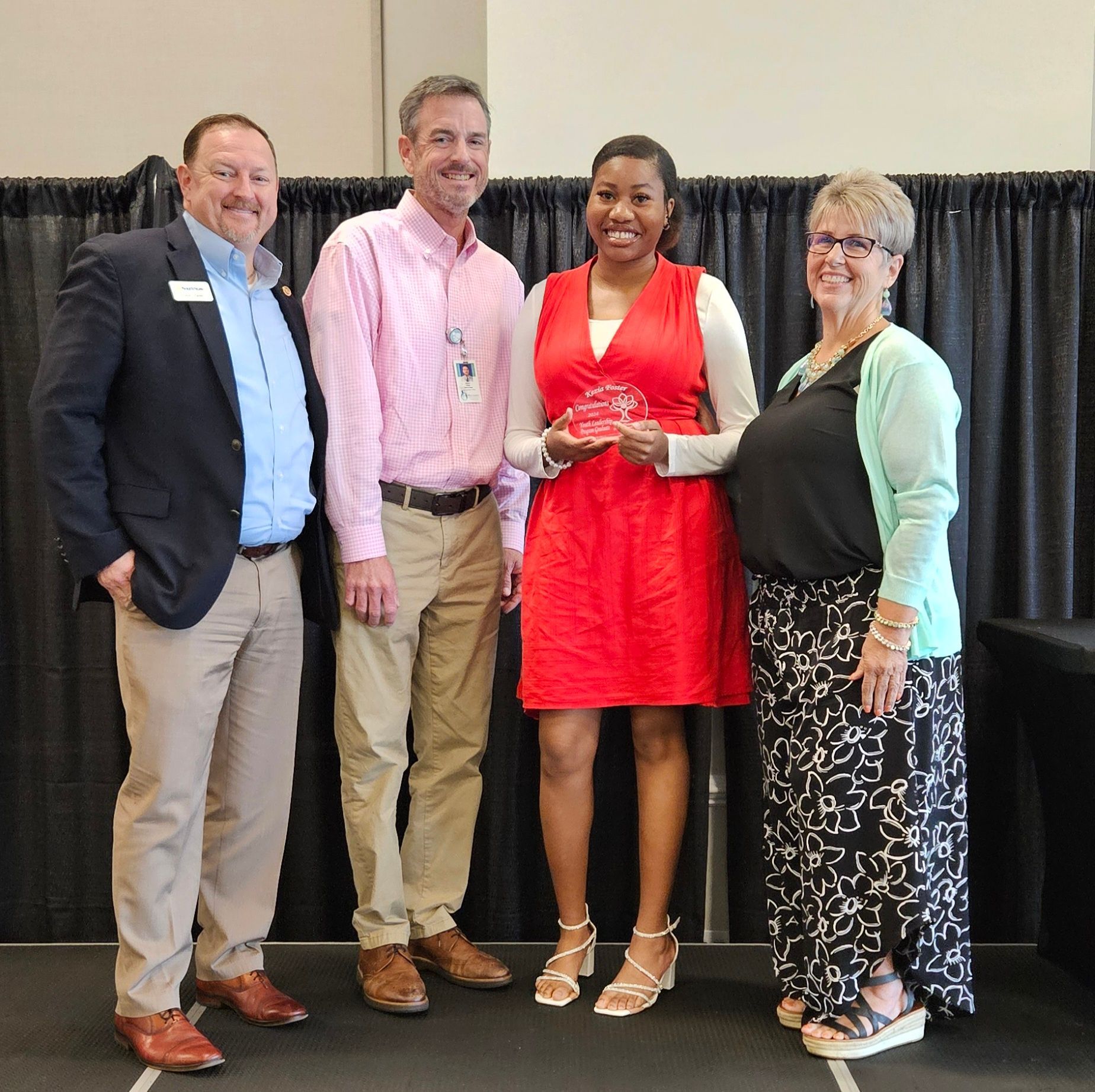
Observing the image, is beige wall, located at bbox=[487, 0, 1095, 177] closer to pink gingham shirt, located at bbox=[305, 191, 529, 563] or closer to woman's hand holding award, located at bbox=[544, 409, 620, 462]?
pink gingham shirt, located at bbox=[305, 191, 529, 563]

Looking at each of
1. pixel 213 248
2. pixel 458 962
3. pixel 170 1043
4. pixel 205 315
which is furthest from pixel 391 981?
pixel 213 248

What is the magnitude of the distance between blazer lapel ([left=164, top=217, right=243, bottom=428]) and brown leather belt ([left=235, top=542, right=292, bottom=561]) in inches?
10.0

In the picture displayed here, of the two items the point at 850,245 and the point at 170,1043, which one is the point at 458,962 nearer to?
the point at 170,1043

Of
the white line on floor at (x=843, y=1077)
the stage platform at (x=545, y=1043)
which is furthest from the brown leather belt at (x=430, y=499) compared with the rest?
the white line on floor at (x=843, y=1077)

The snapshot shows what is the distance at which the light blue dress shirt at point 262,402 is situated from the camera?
7.40 feet

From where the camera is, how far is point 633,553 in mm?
2463

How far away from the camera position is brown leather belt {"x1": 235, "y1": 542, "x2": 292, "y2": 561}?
7.52 feet

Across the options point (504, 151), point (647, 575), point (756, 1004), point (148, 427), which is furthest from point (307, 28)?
point (756, 1004)

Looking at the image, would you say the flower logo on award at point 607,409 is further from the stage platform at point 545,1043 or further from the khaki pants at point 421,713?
the stage platform at point 545,1043

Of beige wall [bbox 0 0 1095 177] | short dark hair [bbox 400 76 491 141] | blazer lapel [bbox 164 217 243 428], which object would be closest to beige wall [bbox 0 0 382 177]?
beige wall [bbox 0 0 1095 177]

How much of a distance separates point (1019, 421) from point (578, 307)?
122 centimetres

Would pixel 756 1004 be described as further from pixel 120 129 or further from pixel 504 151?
pixel 120 129

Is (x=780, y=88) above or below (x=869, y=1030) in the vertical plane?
above

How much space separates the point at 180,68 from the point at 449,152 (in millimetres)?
1568
